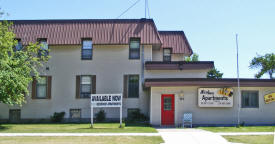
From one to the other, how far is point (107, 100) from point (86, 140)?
4.96m

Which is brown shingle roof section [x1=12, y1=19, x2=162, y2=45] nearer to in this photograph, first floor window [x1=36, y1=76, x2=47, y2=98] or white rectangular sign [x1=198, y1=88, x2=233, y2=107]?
first floor window [x1=36, y1=76, x2=47, y2=98]

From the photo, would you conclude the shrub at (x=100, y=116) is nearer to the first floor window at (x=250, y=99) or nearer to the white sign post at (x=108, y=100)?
the white sign post at (x=108, y=100)

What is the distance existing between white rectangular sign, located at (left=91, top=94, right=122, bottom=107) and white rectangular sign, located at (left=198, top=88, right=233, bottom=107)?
213 inches

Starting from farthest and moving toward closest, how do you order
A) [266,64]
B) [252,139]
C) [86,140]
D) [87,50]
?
[266,64]
[87,50]
[252,139]
[86,140]

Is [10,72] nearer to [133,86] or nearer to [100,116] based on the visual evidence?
[100,116]

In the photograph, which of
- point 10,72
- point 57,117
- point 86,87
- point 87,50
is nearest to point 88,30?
point 87,50

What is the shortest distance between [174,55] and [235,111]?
9.88m

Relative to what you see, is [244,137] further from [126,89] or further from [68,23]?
[68,23]

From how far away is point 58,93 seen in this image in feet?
86.1

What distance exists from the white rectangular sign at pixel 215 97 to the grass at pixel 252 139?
5.63m

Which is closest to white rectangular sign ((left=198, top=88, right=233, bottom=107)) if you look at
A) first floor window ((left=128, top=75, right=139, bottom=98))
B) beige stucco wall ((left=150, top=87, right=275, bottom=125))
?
beige stucco wall ((left=150, top=87, right=275, bottom=125))

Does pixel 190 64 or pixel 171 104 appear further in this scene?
pixel 190 64

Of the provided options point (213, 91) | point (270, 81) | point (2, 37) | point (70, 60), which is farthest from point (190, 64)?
point (2, 37)

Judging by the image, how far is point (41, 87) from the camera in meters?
26.4
